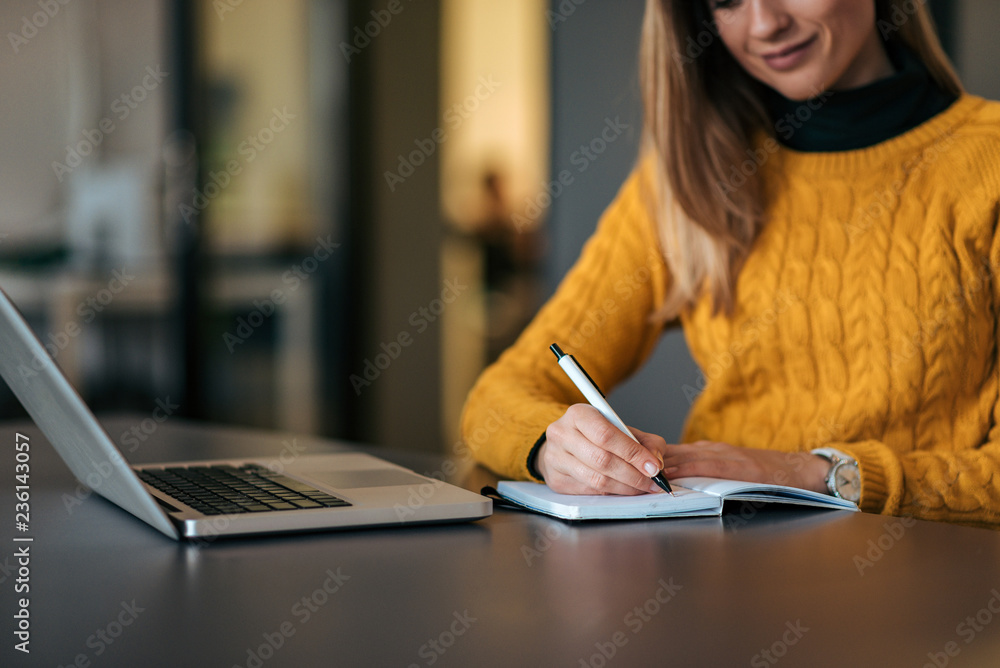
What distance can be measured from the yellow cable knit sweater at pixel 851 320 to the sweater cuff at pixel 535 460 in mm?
88

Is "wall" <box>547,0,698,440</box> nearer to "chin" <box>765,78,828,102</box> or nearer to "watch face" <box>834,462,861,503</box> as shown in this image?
"chin" <box>765,78,828,102</box>

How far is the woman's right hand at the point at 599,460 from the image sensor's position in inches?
34.8

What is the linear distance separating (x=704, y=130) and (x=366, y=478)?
2.54 ft

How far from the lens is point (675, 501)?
0.84m

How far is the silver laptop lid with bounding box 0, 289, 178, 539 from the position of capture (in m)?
0.67

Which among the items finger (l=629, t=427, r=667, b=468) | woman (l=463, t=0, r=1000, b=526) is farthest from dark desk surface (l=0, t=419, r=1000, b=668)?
woman (l=463, t=0, r=1000, b=526)

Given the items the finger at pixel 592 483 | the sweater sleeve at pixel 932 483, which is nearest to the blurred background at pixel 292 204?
the sweater sleeve at pixel 932 483

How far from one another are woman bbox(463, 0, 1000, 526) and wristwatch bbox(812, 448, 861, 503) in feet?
0.40

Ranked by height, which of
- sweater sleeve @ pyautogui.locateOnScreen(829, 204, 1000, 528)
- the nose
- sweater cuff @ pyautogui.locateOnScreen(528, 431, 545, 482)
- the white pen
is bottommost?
sweater sleeve @ pyautogui.locateOnScreen(829, 204, 1000, 528)

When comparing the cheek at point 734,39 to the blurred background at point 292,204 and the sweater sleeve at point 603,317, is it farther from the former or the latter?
the blurred background at point 292,204

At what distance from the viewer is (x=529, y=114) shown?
5.41 meters

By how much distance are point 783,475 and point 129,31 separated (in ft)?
10.4

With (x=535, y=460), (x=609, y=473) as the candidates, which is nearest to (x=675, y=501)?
(x=609, y=473)

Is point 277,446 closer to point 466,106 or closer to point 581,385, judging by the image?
point 581,385
